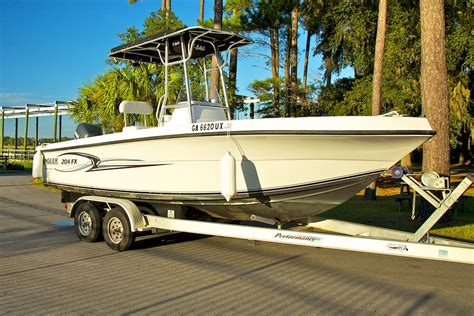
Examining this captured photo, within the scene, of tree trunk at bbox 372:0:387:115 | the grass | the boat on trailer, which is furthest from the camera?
tree trunk at bbox 372:0:387:115

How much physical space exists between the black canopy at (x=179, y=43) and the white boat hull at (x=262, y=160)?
1692 mm

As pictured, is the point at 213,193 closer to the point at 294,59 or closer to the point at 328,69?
the point at 294,59

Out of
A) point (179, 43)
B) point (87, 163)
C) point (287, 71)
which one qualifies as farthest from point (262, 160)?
point (287, 71)

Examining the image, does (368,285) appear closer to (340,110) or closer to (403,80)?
(403,80)

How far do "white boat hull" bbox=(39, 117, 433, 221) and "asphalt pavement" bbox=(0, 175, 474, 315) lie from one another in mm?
817

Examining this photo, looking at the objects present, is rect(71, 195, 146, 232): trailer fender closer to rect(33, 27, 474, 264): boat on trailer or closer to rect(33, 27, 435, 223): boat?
rect(33, 27, 474, 264): boat on trailer

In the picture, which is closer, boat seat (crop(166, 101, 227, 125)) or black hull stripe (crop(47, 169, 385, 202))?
black hull stripe (crop(47, 169, 385, 202))

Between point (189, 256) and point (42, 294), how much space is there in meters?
2.41

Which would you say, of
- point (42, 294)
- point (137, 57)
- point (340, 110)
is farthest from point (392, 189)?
point (42, 294)

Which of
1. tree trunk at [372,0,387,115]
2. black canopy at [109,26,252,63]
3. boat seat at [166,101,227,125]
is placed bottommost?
boat seat at [166,101,227,125]

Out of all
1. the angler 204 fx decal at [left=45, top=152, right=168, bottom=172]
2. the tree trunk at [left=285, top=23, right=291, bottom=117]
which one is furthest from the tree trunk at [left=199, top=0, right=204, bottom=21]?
the angler 204 fx decal at [left=45, top=152, right=168, bottom=172]

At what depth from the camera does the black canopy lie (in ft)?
24.8

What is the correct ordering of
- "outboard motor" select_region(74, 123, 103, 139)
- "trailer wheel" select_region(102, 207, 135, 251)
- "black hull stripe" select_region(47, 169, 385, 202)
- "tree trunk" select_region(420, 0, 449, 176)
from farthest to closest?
"tree trunk" select_region(420, 0, 449, 176)
"outboard motor" select_region(74, 123, 103, 139)
"trailer wheel" select_region(102, 207, 135, 251)
"black hull stripe" select_region(47, 169, 385, 202)

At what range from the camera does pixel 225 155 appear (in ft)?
19.7
